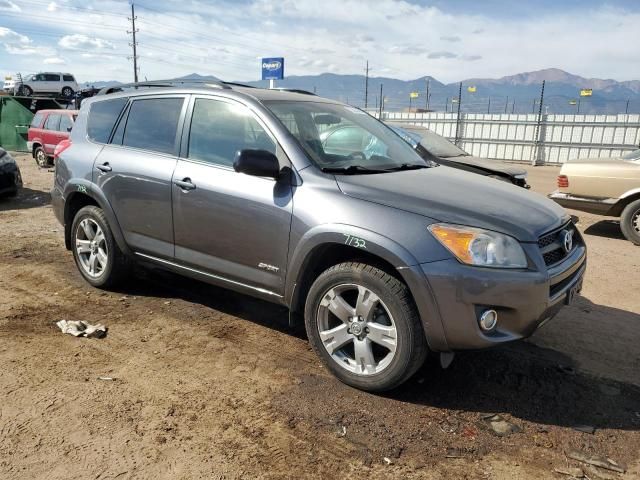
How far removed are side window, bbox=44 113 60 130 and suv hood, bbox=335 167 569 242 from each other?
14490mm

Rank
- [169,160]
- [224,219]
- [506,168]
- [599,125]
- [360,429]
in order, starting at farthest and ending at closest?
1. [599,125]
2. [506,168]
3. [169,160]
4. [224,219]
5. [360,429]

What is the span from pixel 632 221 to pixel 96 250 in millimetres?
7112

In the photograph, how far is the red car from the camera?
15.0 m

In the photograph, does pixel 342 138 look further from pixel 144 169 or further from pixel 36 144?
pixel 36 144

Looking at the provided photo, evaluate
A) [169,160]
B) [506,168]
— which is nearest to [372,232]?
[169,160]

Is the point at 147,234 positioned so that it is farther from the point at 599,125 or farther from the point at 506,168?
the point at 599,125

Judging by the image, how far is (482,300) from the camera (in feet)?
9.25

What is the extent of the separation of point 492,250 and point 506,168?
20.6ft

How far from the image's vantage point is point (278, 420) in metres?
2.94

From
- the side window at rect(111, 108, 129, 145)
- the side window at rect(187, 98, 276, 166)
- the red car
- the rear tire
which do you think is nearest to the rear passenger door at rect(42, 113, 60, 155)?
the red car

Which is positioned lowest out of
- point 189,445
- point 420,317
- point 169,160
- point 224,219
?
point 189,445

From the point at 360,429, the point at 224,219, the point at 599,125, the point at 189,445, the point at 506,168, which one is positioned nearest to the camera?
the point at 189,445

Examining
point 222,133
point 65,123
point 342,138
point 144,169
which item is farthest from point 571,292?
point 65,123

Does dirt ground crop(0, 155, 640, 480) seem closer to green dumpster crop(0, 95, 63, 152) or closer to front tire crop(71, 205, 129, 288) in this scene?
front tire crop(71, 205, 129, 288)
